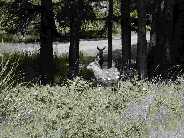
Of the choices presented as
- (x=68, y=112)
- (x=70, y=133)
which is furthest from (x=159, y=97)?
(x=70, y=133)

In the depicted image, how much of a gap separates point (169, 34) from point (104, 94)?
610 cm

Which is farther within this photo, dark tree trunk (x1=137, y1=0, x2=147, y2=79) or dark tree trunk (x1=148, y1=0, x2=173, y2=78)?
dark tree trunk (x1=137, y1=0, x2=147, y2=79)

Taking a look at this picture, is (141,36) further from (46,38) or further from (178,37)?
(46,38)

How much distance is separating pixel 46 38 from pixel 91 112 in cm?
1313

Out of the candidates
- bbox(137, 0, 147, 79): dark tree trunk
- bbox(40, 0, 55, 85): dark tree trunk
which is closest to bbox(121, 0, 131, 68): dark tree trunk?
bbox(40, 0, 55, 85): dark tree trunk

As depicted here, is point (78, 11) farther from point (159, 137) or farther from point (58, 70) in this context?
point (159, 137)

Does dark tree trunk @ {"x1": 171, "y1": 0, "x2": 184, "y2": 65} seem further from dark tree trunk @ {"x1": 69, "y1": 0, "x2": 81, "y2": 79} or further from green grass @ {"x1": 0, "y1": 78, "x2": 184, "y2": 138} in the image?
green grass @ {"x1": 0, "y1": 78, "x2": 184, "y2": 138}

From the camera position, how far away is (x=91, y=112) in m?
6.64

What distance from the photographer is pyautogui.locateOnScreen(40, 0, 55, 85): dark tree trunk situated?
1891 centimetres

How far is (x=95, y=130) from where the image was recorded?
19.0 feet

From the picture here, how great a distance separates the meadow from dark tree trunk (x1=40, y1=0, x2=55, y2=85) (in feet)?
34.3

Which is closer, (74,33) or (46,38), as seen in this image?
(74,33)

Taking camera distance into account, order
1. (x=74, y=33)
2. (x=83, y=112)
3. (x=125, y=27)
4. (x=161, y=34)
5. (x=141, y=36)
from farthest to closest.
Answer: (x=125, y=27) < (x=74, y=33) < (x=141, y=36) < (x=161, y=34) < (x=83, y=112)

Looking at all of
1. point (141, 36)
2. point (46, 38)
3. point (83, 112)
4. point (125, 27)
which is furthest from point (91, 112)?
point (125, 27)
